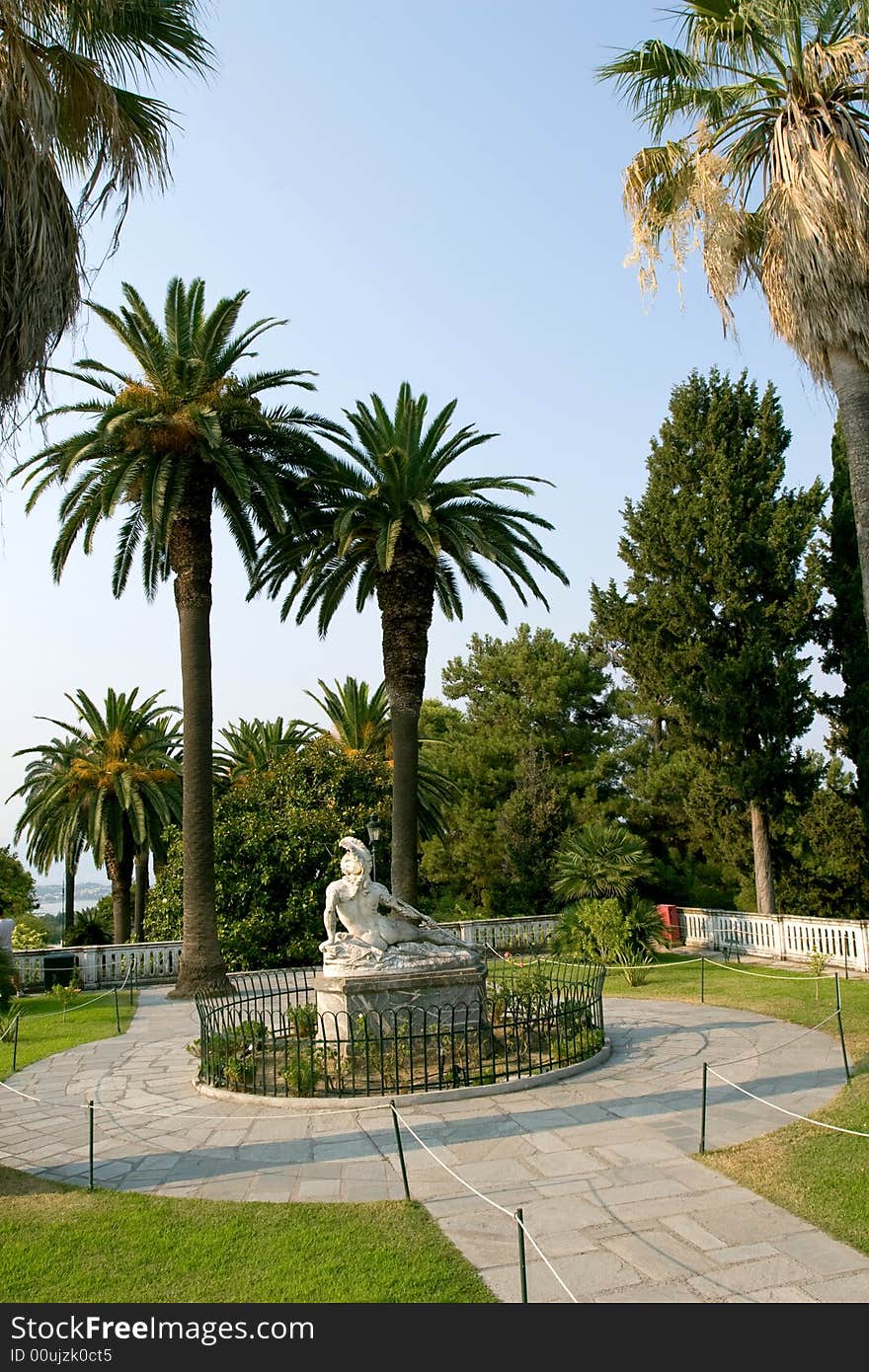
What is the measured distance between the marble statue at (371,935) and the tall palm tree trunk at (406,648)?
24.3ft

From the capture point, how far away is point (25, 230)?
6766 mm

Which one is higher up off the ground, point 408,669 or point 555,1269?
point 408,669

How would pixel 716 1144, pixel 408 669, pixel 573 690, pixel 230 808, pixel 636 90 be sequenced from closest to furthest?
pixel 716 1144
pixel 636 90
pixel 408 669
pixel 230 808
pixel 573 690

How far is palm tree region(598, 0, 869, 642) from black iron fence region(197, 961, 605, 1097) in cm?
588

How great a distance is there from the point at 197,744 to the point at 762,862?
1504cm

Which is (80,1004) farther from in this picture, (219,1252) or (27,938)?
(219,1252)

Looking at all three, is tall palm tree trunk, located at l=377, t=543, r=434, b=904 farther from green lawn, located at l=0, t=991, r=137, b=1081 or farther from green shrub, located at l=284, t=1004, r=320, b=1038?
green shrub, located at l=284, t=1004, r=320, b=1038

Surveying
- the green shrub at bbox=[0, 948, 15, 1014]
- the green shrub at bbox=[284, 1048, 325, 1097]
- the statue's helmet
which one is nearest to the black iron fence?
the green shrub at bbox=[284, 1048, 325, 1097]

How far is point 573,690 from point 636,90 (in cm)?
2668

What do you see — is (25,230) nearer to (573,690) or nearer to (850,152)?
(850,152)

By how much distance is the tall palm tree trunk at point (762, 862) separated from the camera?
2438cm

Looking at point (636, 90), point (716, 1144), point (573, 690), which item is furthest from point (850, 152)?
point (573, 690)

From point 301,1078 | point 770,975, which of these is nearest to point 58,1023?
point 301,1078

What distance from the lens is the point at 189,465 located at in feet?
59.7
